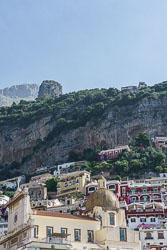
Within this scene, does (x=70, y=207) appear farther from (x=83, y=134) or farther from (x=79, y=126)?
(x=79, y=126)

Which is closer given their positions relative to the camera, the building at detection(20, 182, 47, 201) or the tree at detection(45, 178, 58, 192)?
the building at detection(20, 182, 47, 201)

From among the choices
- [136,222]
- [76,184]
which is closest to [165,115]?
[76,184]

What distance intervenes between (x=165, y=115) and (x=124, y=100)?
613 inches

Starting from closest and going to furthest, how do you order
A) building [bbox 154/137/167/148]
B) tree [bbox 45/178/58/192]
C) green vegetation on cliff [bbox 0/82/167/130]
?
1. tree [bbox 45/178/58/192]
2. building [bbox 154/137/167/148]
3. green vegetation on cliff [bbox 0/82/167/130]

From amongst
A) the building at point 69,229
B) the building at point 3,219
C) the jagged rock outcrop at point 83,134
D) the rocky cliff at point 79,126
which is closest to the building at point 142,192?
the building at point 3,219

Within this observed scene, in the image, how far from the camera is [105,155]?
12594 centimetres

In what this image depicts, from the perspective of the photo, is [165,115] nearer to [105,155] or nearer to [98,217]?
[105,155]

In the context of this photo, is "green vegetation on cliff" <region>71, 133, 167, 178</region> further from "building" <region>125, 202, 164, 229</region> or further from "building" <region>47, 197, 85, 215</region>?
"building" <region>125, 202, 164, 229</region>

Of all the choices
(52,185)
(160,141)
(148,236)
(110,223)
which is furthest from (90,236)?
(160,141)

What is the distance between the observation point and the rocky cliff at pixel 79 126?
140625 millimetres

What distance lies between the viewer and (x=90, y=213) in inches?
2184

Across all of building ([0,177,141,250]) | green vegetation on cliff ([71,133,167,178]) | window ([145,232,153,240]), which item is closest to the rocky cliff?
green vegetation on cliff ([71,133,167,178])

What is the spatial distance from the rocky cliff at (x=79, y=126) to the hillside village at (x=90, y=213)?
18069mm

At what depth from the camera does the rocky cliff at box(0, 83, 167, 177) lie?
141 m
